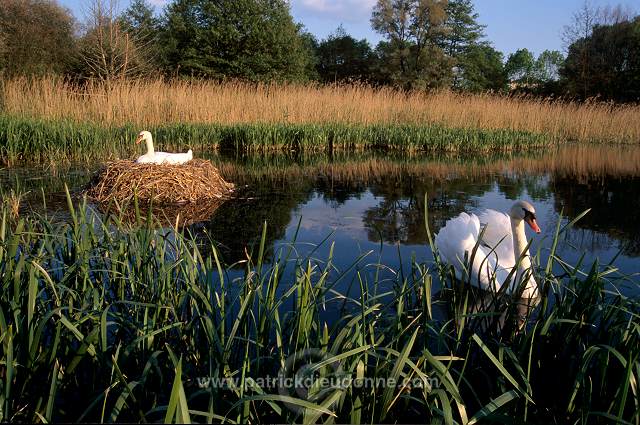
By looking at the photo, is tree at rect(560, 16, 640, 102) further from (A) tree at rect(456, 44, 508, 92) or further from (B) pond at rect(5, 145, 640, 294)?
(B) pond at rect(5, 145, 640, 294)

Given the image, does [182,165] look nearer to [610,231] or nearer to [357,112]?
[610,231]

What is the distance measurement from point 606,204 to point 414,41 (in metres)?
34.4

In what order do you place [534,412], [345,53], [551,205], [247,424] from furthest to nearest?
[345,53] → [551,205] → [534,412] → [247,424]

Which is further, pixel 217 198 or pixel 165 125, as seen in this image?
pixel 165 125

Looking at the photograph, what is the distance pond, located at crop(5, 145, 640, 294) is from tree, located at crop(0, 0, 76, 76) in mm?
15802

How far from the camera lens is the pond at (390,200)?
528 centimetres

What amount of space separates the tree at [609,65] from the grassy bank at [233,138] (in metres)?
18.5

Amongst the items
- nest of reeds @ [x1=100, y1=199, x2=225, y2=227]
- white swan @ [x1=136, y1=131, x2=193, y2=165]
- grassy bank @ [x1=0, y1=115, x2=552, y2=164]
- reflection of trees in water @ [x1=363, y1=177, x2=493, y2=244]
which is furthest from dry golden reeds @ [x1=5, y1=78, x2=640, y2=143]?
reflection of trees in water @ [x1=363, y1=177, x2=493, y2=244]

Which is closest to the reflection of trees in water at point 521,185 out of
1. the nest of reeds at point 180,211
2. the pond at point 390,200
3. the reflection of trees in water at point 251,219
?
the pond at point 390,200

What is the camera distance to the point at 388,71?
39.3 metres

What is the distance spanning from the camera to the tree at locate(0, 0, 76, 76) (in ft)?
79.2

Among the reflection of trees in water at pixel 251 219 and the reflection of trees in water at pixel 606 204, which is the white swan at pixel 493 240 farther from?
the reflection of trees in water at pixel 251 219

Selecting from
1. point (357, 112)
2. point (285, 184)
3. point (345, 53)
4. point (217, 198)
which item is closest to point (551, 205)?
point (285, 184)

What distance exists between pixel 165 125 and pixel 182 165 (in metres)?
6.64
